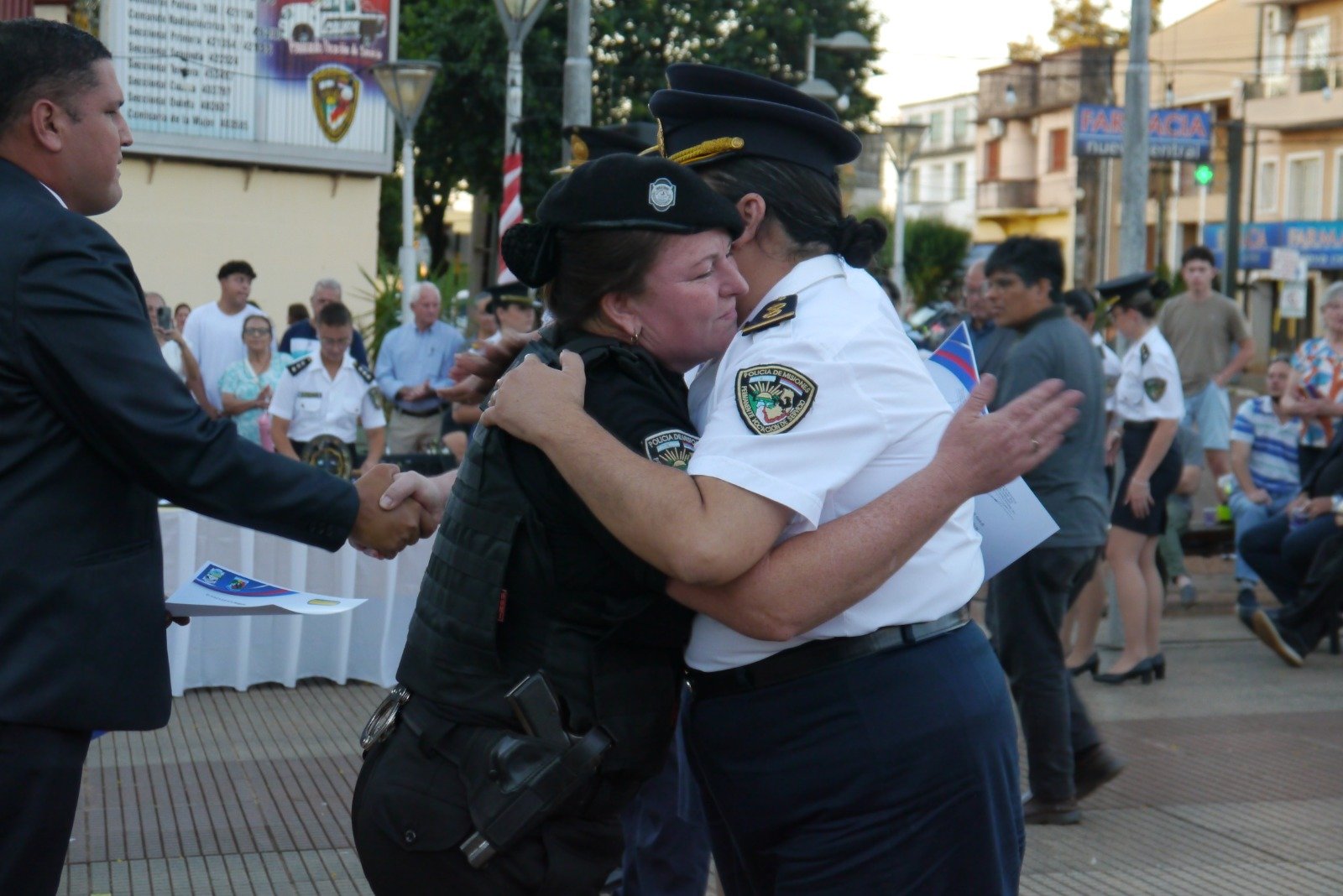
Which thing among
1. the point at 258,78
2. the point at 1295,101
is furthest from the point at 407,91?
the point at 1295,101

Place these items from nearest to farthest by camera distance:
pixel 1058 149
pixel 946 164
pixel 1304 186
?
pixel 1304 186
pixel 1058 149
pixel 946 164

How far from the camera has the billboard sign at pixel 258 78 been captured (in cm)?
2355

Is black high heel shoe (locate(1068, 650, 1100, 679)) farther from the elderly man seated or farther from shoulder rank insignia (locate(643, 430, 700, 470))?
shoulder rank insignia (locate(643, 430, 700, 470))

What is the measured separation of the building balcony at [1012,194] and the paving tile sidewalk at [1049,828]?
2210 inches

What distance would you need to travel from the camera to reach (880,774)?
2457mm

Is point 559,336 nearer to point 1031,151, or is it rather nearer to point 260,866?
point 260,866

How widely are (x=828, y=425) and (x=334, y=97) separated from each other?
2395cm

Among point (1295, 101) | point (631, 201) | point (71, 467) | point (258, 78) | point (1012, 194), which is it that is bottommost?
point (71, 467)

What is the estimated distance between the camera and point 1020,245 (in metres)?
6.04

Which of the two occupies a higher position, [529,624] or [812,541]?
[812,541]

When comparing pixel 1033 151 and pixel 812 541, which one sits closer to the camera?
pixel 812 541

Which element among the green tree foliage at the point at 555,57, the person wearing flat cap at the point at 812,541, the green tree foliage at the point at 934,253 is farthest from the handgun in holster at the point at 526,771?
the green tree foliage at the point at 934,253

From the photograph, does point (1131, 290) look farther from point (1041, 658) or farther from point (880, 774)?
point (880, 774)

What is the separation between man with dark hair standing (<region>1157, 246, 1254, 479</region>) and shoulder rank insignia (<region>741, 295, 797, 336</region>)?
8.96m
